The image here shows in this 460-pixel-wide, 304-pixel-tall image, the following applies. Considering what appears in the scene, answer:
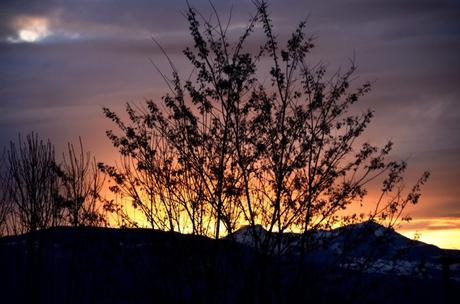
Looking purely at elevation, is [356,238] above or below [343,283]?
above

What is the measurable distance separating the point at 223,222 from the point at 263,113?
232 centimetres

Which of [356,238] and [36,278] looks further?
[36,278]

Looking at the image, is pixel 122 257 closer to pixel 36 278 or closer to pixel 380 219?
pixel 380 219

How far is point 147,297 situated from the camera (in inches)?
422

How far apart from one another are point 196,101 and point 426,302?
180 metres

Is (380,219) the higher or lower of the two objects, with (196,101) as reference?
lower

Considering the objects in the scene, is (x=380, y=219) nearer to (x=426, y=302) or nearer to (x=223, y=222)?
(x=223, y=222)

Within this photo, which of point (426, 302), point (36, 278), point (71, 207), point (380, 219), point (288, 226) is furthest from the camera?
point (426, 302)

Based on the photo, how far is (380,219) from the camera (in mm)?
11492

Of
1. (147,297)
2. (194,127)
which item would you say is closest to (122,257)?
(147,297)

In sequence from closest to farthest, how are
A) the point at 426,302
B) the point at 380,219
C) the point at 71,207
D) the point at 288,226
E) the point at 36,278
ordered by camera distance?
the point at 288,226
the point at 380,219
the point at 71,207
the point at 36,278
the point at 426,302

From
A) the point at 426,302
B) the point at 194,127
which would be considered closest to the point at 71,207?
the point at 194,127

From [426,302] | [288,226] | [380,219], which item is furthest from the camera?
[426,302]

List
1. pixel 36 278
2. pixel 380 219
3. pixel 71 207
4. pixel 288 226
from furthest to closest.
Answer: pixel 36 278
pixel 71 207
pixel 380 219
pixel 288 226
